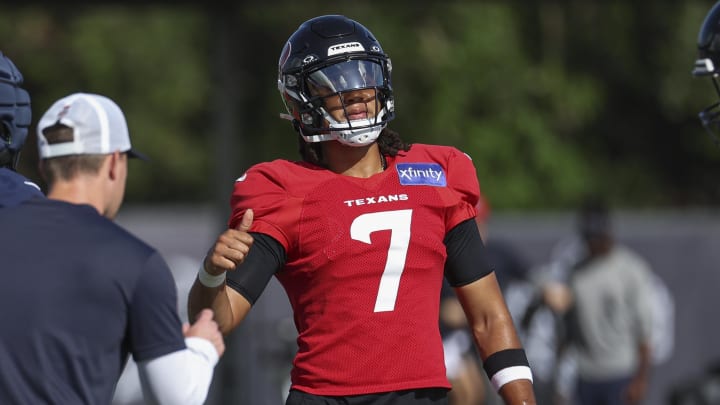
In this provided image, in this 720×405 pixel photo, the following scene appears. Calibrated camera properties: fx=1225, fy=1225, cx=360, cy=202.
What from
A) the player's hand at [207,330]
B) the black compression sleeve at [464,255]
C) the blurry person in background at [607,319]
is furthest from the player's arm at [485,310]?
the blurry person in background at [607,319]

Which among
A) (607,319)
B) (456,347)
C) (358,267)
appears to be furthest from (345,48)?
(607,319)

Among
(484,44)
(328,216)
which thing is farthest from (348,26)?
(484,44)

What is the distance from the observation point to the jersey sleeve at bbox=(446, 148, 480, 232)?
4148mm

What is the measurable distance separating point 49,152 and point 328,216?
92 cm

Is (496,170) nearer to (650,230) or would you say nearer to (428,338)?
(650,230)

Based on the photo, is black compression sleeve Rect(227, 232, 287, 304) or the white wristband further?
black compression sleeve Rect(227, 232, 287, 304)

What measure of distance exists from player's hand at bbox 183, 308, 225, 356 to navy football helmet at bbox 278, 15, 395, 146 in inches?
30.4

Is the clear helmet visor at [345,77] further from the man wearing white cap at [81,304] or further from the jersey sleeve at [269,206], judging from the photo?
the man wearing white cap at [81,304]

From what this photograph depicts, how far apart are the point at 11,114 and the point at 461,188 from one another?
1531 millimetres

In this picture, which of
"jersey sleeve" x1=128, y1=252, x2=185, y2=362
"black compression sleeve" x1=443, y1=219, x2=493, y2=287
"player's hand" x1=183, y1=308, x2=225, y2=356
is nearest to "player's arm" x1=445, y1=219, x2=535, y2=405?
"black compression sleeve" x1=443, y1=219, x2=493, y2=287

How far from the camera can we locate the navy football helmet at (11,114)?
4.06 meters

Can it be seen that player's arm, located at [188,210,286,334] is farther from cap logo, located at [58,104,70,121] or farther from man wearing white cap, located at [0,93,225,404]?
cap logo, located at [58,104,70,121]

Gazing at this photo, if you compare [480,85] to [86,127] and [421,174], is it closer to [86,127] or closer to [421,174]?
[421,174]

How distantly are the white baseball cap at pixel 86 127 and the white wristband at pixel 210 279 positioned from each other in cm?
46
